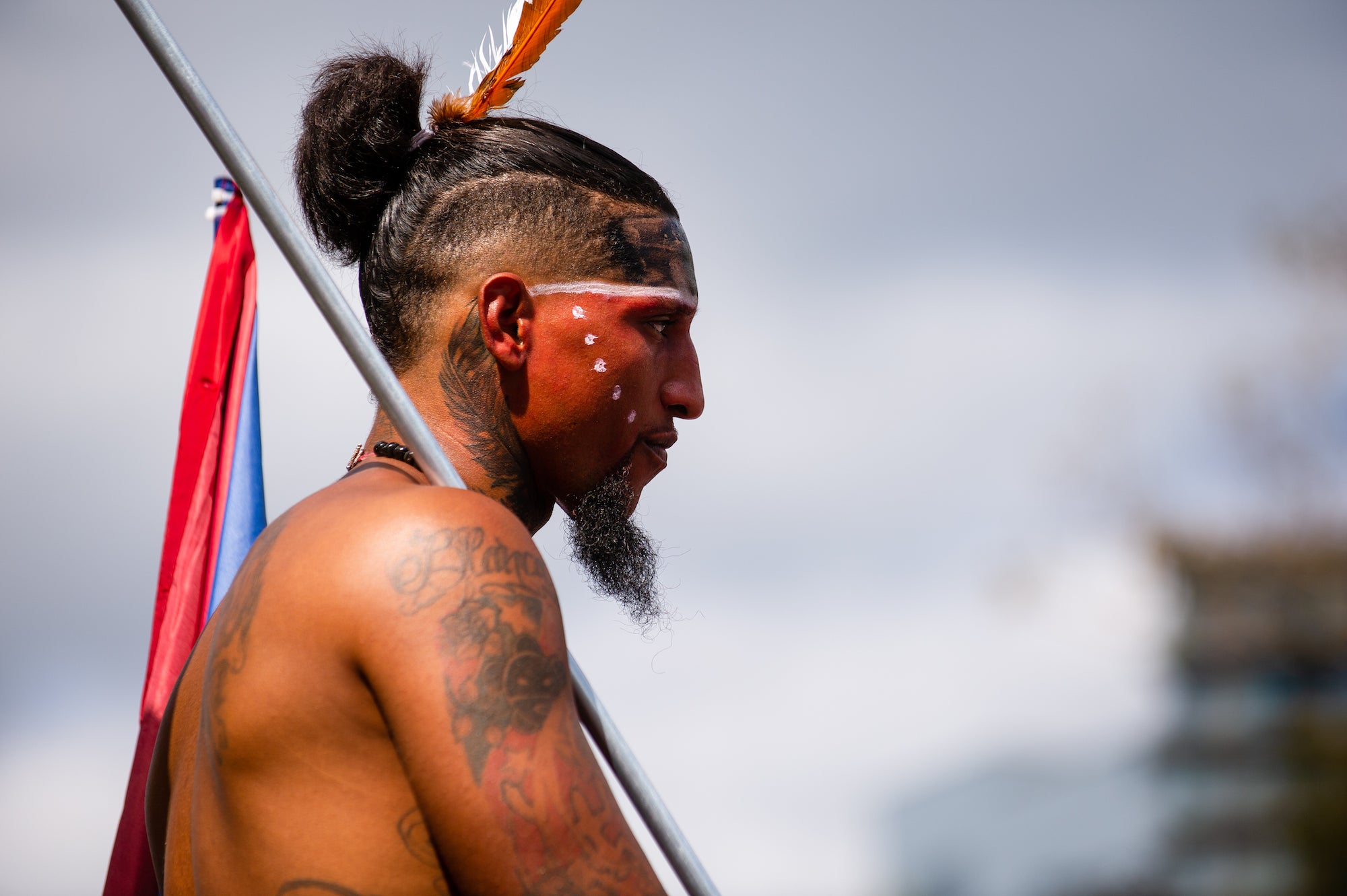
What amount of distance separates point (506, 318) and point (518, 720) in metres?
1.27

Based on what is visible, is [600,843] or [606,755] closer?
[600,843]

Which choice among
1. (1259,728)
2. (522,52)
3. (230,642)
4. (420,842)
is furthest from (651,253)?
(1259,728)

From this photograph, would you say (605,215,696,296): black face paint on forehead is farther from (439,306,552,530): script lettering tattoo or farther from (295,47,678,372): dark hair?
(439,306,552,530): script lettering tattoo

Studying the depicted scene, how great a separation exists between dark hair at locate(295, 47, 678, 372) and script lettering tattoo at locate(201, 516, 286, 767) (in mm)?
831

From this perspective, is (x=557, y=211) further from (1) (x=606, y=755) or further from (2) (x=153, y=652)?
(2) (x=153, y=652)

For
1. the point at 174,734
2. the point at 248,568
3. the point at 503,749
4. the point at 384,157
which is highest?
the point at 384,157

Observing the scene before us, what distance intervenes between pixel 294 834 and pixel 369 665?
1.10 feet

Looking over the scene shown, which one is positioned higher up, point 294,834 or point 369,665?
point 369,665

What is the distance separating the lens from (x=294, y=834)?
2.18 m

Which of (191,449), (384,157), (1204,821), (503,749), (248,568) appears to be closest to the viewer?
(503,749)

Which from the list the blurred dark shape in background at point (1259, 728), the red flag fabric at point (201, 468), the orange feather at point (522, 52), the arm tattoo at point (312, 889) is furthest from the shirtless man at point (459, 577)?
the blurred dark shape in background at point (1259, 728)

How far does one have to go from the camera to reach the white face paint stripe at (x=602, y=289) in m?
3.14

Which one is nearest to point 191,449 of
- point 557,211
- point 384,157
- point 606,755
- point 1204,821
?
point 384,157

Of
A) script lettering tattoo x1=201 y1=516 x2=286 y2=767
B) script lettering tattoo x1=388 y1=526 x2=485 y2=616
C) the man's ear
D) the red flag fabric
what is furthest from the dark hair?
the red flag fabric
